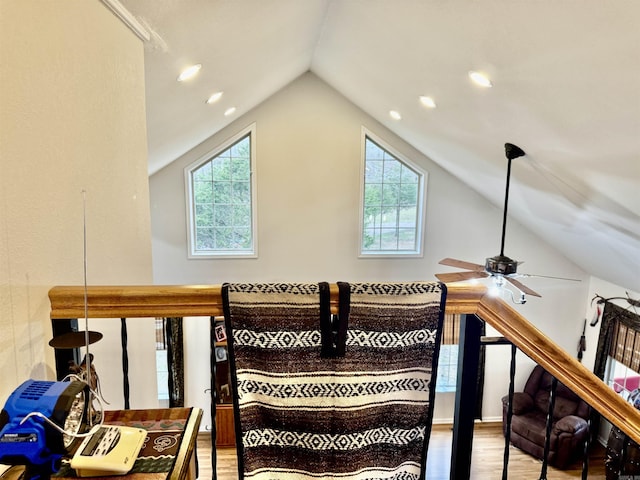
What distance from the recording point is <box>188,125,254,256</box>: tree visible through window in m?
6.22

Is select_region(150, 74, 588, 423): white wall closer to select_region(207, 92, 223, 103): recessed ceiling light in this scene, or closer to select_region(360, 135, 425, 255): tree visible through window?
select_region(360, 135, 425, 255): tree visible through window

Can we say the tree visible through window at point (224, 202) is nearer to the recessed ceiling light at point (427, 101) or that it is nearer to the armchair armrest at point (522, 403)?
the recessed ceiling light at point (427, 101)

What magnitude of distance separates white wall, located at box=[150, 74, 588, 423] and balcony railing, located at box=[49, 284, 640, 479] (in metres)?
5.17

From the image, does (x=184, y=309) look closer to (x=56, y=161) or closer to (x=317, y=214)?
(x=56, y=161)

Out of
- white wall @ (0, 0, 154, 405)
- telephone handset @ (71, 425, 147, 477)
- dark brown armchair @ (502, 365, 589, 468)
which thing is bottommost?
dark brown armchair @ (502, 365, 589, 468)

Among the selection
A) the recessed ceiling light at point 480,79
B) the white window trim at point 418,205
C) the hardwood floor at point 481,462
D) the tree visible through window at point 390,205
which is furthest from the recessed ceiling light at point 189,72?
the hardwood floor at point 481,462

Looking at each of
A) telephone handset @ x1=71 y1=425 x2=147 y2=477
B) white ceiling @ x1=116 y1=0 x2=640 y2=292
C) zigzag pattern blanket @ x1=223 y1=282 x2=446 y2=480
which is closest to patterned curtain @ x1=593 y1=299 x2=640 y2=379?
white ceiling @ x1=116 y1=0 x2=640 y2=292

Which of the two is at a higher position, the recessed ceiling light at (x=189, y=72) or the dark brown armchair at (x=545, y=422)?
the recessed ceiling light at (x=189, y=72)

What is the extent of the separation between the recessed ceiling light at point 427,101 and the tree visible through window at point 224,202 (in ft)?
9.64

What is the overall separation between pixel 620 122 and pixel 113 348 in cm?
287

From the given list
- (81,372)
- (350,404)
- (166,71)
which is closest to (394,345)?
(350,404)

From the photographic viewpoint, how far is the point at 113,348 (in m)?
1.89

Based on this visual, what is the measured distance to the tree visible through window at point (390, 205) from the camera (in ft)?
21.3

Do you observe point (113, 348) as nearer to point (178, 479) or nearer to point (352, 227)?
point (178, 479)
